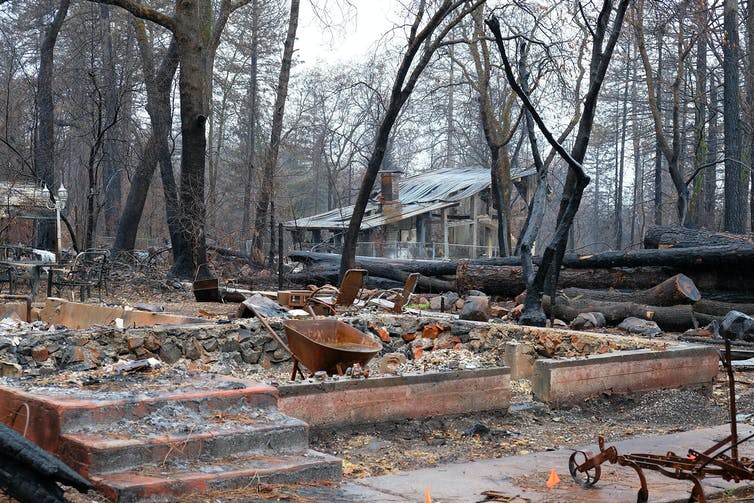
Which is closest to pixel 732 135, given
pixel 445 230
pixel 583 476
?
pixel 445 230

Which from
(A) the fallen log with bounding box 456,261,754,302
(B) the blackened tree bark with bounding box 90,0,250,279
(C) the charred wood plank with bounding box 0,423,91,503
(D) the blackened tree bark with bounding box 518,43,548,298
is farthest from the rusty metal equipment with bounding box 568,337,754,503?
(B) the blackened tree bark with bounding box 90,0,250,279

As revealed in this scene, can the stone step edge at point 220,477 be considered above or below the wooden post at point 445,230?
below

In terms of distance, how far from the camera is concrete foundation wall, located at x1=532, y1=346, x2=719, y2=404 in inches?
341

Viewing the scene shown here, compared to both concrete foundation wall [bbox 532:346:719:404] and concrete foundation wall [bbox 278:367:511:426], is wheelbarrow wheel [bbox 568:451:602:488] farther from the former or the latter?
concrete foundation wall [bbox 532:346:719:404]

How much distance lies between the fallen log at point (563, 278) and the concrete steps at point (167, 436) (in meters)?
12.1

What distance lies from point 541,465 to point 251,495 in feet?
6.95

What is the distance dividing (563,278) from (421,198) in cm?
2198

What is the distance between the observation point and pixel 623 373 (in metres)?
9.13

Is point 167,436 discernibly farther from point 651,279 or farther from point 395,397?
point 651,279

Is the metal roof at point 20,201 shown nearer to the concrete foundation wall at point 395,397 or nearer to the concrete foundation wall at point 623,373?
the concrete foundation wall at point 395,397

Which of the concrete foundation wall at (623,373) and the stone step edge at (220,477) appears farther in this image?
the concrete foundation wall at (623,373)

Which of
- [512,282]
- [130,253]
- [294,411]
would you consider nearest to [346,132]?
[130,253]

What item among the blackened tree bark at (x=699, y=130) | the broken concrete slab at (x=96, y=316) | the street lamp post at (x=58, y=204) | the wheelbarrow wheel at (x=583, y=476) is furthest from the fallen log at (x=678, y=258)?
the street lamp post at (x=58, y=204)

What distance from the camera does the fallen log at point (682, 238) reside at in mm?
16844
